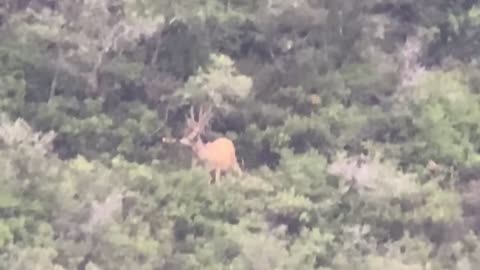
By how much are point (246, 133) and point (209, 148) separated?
0.35m

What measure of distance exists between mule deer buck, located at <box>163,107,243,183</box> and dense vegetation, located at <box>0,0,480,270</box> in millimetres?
65

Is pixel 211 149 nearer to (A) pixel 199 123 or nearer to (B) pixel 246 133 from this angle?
(A) pixel 199 123

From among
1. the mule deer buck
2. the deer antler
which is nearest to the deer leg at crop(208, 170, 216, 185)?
the mule deer buck

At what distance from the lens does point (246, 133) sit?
5590 millimetres

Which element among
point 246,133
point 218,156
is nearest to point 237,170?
point 218,156

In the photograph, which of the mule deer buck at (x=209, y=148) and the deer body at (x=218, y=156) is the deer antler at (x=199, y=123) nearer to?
the mule deer buck at (x=209, y=148)

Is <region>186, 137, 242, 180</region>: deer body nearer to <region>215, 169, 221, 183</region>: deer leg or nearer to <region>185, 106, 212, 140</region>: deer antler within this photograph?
<region>215, 169, 221, 183</region>: deer leg

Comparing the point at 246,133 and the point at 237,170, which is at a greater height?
the point at 246,133

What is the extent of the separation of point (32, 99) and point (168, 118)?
0.68m

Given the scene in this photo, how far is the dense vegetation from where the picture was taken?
191 inches

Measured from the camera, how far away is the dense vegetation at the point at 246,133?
15.9 ft

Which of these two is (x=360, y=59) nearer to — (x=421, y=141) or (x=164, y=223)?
(x=421, y=141)

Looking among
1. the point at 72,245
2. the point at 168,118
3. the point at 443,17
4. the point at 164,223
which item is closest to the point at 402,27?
the point at 443,17

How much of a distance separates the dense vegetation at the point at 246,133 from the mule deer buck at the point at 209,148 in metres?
0.06
